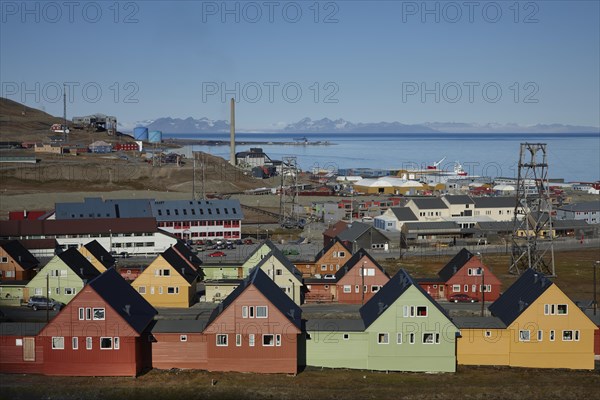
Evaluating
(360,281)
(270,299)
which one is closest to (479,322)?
(270,299)

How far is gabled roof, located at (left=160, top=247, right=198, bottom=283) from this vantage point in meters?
21.9

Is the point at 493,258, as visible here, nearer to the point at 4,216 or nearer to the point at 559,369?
the point at 559,369

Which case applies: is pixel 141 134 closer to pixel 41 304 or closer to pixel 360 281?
pixel 41 304

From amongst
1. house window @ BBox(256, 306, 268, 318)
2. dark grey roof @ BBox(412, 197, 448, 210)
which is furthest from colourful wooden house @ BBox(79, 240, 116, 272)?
dark grey roof @ BBox(412, 197, 448, 210)

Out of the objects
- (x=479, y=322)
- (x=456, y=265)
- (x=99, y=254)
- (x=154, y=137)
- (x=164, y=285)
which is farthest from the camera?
(x=154, y=137)

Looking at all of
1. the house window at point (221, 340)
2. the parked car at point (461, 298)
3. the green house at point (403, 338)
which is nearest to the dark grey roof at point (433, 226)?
the parked car at point (461, 298)

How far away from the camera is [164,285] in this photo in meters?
21.8

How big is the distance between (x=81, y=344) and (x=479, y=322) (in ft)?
28.6

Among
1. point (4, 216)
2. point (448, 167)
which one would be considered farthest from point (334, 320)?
point (448, 167)

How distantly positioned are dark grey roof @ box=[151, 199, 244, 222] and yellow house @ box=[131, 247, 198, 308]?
1492 centimetres

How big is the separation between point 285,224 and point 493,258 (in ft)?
49.7

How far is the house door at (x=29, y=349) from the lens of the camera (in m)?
15.0

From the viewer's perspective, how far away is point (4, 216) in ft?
148

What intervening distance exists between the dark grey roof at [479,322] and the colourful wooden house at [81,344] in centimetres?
707
